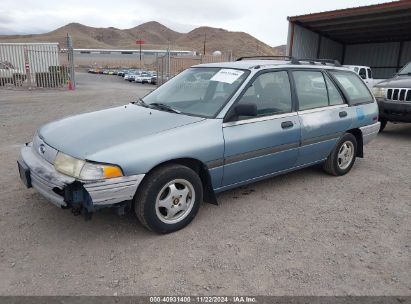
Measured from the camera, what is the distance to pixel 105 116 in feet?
12.4

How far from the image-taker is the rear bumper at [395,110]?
7320 mm

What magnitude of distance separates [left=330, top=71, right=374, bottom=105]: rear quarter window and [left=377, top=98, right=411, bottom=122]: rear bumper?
2.40 m

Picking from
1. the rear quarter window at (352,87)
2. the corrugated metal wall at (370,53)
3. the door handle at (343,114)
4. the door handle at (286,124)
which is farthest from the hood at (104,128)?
the corrugated metal wall at (370,53)

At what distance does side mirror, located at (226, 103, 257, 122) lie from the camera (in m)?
3.50

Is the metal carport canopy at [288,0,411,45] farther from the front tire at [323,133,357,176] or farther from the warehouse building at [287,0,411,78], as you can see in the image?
the front tire at [323,133,357,176]

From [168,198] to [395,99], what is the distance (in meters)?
6.30

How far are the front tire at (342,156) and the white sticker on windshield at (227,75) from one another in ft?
6.14

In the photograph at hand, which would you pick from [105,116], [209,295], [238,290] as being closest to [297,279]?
[238,290]

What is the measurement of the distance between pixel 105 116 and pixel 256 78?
1.66 m

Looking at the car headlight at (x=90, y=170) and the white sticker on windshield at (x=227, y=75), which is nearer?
the car headlight at (x=90, y=170)

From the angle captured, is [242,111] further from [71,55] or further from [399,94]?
[71,55]

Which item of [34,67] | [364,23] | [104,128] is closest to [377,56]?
[364,23]

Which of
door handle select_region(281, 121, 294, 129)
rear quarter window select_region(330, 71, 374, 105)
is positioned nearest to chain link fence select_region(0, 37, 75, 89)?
rear quarter window select_region(330, 71, 374, 105)

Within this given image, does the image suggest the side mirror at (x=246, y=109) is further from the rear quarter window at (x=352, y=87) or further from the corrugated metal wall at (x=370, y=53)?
the corrugated metal wall at (x=370, y=53)
